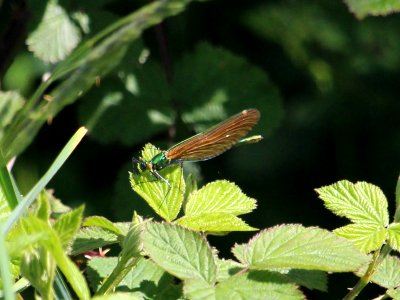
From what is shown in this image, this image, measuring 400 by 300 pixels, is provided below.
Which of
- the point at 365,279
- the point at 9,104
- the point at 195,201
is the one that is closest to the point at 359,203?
the point at 365,279

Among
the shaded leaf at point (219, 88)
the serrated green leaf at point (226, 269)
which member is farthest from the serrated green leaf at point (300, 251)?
the shaded leaf at point (219, 88)

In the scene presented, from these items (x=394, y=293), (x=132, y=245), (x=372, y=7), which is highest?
(x=372, y=7)

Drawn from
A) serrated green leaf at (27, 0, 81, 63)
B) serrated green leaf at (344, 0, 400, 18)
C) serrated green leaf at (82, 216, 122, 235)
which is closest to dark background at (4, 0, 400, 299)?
serrated green leaf at (27, 0, 81, 63)

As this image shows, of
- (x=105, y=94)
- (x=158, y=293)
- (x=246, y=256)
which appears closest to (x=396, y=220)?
(x=246, y=256)

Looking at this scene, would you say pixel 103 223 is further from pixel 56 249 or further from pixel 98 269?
pixel 56 249

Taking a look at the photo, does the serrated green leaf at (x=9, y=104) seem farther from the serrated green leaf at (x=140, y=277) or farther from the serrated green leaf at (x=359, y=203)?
the serrated green leaf at (x=359, y=203)

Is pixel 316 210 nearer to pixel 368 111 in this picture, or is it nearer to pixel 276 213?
pixel 276 213
